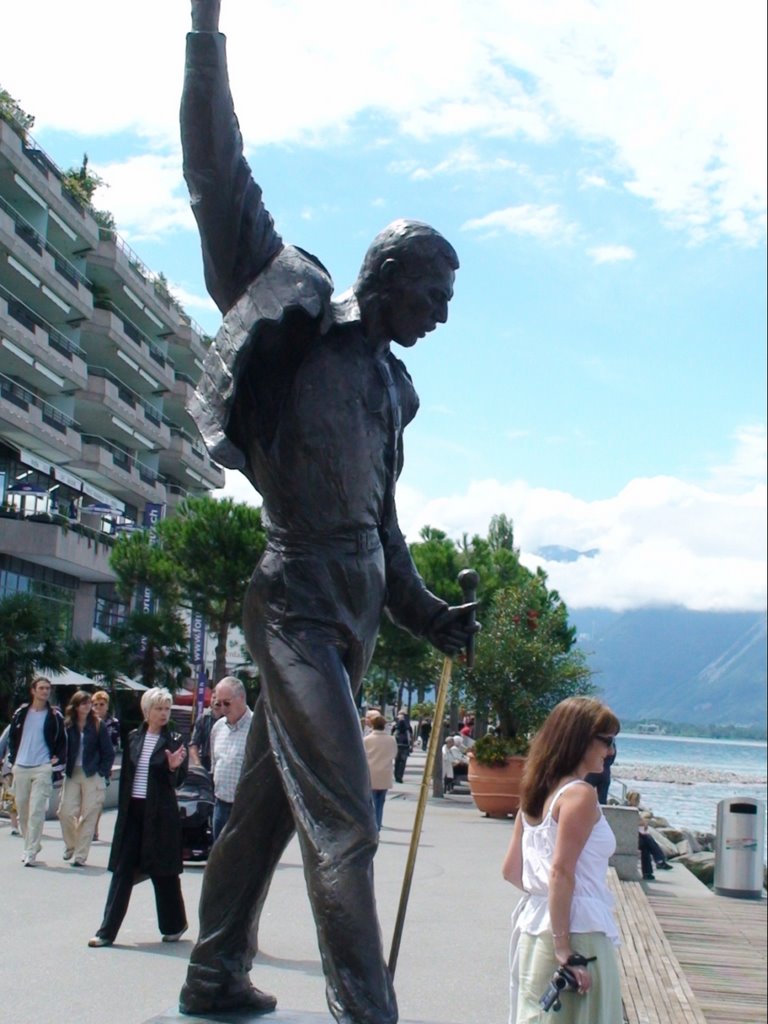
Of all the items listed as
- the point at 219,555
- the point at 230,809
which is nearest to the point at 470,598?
the point at 230,809

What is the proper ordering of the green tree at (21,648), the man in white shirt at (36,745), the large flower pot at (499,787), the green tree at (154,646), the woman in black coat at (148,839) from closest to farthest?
the woman in black coat at (148,839)
the man in white shirt at (36,745)
the large flower pot at (499,787)
the green tree at (21,648)
the green tree at (154,646)

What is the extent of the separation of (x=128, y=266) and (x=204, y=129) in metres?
50.7

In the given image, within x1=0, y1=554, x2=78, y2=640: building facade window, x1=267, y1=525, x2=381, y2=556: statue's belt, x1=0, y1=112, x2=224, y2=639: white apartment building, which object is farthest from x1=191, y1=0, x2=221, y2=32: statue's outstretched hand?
x1=0, y1=554, x2=78, y2=640: building facade window

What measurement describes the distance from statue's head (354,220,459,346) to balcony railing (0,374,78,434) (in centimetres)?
3811

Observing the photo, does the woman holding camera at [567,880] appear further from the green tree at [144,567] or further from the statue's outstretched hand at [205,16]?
the green tree at [144,567]

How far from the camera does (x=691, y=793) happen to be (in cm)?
6038

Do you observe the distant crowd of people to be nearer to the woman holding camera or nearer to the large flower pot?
the woman holding camera

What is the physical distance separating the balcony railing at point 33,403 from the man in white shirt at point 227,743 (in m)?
32.8

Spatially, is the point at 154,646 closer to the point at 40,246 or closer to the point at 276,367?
the point at 40,246

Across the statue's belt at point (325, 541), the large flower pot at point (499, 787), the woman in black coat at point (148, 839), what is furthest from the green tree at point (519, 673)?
the statue's belt at point (325, 541)

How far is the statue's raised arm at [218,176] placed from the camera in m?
3.75

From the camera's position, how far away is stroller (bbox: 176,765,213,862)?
A: 11.6m

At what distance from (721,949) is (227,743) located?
17.0 feet

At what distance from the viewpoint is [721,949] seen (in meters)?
11.6
